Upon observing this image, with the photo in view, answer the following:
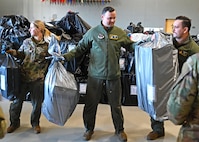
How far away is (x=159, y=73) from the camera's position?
266cm

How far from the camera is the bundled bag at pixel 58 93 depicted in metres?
3.01

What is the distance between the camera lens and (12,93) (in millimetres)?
3199

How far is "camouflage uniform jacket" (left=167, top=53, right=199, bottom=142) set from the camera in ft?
5.02

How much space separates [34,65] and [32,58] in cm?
8

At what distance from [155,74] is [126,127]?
1272mm

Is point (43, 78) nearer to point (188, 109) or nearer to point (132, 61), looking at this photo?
point (132, 61)

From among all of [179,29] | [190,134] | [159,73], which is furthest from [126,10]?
[190,134]

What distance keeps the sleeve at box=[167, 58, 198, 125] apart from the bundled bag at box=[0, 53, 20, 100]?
2052mm

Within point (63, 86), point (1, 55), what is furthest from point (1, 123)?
point (1, 55)

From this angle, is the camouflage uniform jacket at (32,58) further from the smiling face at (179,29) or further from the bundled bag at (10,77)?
the smiling face at (179,29)

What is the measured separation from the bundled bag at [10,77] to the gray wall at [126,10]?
3.71m

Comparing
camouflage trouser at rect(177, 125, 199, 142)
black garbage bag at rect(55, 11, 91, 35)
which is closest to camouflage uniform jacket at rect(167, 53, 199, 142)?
camouflage trouser at rect(177, 125, 199, 142)

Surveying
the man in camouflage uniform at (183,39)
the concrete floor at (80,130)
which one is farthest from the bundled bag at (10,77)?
the man in camouflage uniform at (183,39)

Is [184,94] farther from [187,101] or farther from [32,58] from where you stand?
[32,58]
